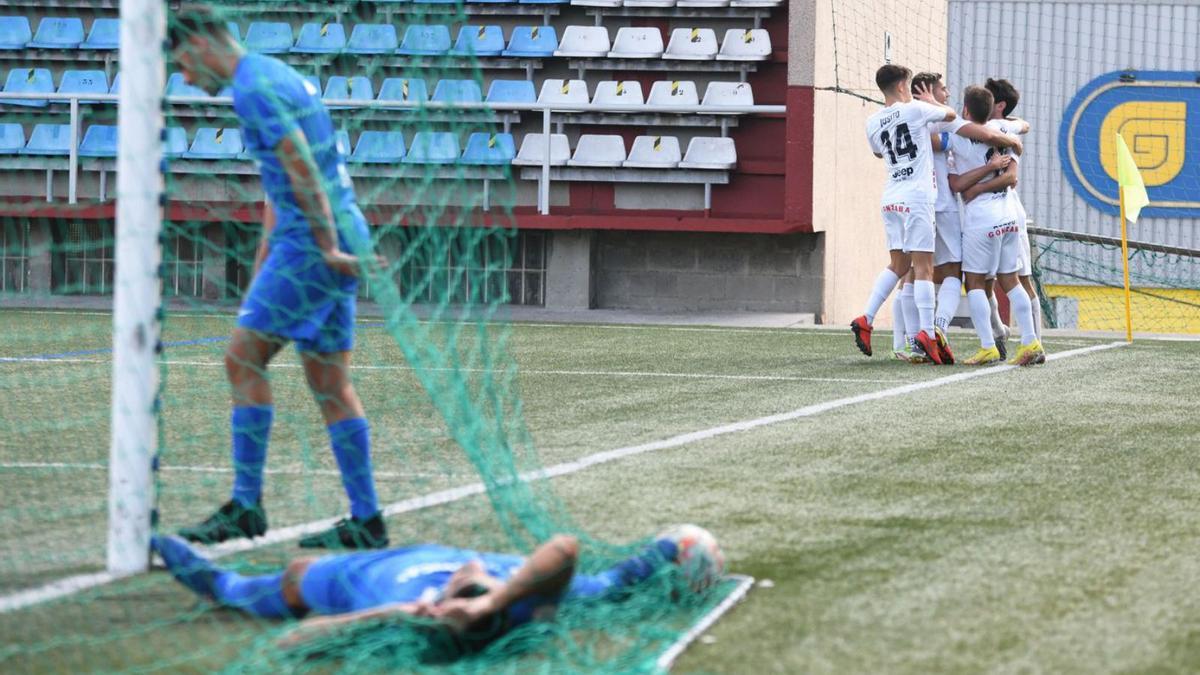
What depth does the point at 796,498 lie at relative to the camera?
5008 mm

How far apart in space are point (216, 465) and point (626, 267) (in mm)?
11139

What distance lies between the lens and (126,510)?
382cm

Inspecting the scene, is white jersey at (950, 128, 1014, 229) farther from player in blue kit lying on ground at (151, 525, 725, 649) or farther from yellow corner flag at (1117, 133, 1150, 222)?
player in blue kit lying on ground at (151, 525, 725, 649)

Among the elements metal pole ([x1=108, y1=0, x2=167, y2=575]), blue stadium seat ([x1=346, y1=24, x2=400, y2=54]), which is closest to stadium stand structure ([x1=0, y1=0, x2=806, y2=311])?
blue stadium seat ([x1=346, y1=24, x2=400, y2=54])

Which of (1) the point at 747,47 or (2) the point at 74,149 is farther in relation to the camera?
(1) the point at 747,47

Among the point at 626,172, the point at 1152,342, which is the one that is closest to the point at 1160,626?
the point at 1152,342

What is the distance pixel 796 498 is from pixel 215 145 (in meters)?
12.3

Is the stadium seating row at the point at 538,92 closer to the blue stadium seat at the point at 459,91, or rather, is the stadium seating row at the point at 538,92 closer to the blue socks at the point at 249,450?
the blue stadium seat at the point at 459,91

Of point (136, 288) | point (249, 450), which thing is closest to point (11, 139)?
point (249, 450)

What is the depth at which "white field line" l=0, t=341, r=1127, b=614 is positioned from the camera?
3643 millimetres

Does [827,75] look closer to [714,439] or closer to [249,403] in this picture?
[714,439]

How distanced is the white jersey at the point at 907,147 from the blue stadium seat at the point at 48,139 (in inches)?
373

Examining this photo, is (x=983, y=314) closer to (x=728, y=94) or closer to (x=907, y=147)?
(x=907, y=147)

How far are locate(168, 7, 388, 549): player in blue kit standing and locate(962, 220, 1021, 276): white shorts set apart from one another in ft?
22.7
